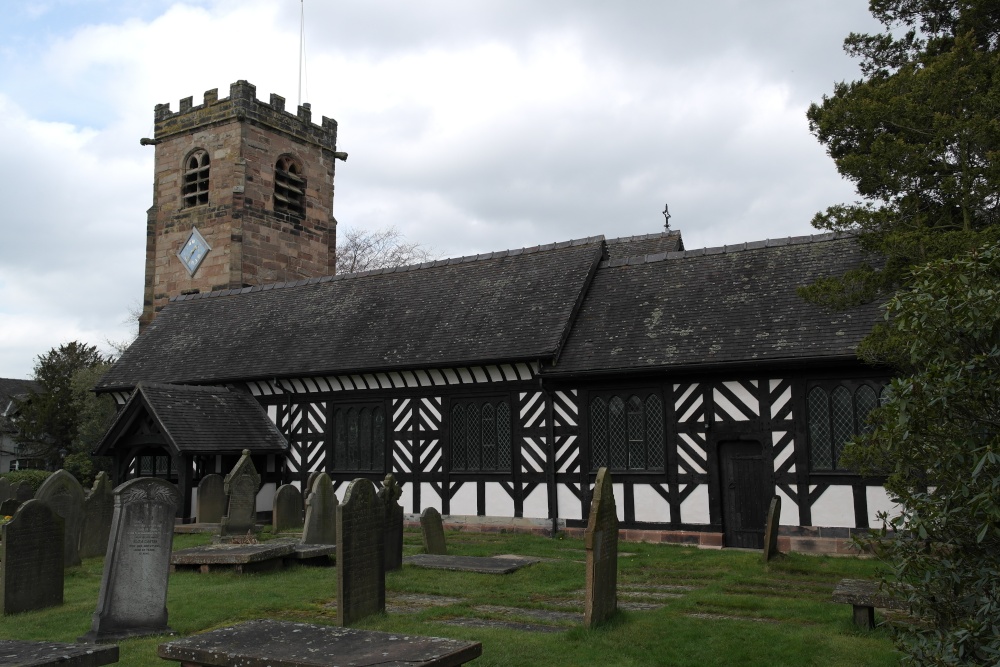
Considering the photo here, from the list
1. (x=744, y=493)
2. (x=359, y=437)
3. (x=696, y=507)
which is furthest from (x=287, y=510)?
(x=744, y=493)

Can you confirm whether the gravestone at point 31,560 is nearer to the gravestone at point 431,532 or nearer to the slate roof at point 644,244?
the gravestone at point 431,532

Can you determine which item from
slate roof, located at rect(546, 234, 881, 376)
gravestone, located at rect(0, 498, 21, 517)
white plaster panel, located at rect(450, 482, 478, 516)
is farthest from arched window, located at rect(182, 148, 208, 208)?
white plaster panel, located at rect(450, 482, 478, 516)

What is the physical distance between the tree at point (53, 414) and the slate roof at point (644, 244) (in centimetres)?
2124

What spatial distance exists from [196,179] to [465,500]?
1866cm

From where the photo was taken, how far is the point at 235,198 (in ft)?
96.7

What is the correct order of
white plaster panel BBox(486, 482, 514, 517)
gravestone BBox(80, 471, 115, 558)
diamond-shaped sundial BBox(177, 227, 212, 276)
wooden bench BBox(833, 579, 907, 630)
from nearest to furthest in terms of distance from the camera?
wooden bench BBox(833, 579, 907, 630) → gravestone BBox(80, 471, 115, 558) → white plaster panel BBox(486, 482, 514, 517) → diamond-shaped sundial BBox(177, 227, 212, 276)

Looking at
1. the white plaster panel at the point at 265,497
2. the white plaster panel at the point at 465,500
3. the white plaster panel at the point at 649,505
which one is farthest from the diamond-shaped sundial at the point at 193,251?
the white plaster panel at the point at 649,505

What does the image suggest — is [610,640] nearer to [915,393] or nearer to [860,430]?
[915,393]

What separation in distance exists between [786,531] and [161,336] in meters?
18.7

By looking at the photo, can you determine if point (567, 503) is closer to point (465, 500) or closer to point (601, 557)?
point (465, 500)

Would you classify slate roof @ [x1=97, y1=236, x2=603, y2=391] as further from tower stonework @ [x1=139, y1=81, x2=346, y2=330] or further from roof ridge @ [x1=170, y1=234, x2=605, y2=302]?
tower stonework @ [x1=139, y1=81, x2=346, y2=330]

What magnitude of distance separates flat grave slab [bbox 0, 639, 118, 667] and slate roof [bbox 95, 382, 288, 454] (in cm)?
1347

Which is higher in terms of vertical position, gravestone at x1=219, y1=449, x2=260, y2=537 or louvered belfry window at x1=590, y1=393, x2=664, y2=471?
louvered belfry window at x1=590, y1=393, x2=664, y2=471

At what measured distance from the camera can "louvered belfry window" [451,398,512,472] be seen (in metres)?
18.1
